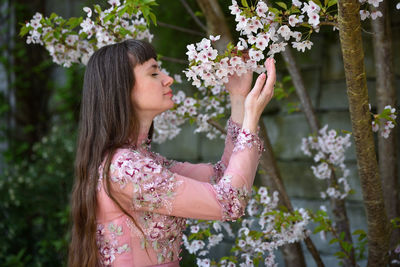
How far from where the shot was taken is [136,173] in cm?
126

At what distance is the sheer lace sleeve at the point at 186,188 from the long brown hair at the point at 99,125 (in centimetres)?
9

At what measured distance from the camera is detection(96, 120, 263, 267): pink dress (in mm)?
1250

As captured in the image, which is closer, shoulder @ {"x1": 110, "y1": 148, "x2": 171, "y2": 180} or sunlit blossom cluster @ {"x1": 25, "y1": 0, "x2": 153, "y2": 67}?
shoulder @ {"x1": 110, "y1": 148, "x2": 171, "y2": 180}

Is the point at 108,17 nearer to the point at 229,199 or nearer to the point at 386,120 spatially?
the point at 229,199

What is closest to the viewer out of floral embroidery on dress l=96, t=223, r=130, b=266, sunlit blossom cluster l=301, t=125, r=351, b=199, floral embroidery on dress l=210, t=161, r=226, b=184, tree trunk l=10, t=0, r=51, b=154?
floral embroidery on dress l=96, t=223, r=130, b=266

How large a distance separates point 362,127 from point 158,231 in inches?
25.6

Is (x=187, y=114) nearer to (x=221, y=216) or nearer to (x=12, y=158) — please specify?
(x=221, y=216)

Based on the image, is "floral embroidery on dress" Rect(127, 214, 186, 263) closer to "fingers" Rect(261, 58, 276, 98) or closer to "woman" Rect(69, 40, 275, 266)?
"woman" Rect(69, 40, 275, 266)

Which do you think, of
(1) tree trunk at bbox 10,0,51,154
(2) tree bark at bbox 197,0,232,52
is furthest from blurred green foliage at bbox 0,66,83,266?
(2) tree bark at bbox 197,0,232,52

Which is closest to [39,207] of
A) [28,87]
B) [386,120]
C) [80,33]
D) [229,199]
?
[28,87]

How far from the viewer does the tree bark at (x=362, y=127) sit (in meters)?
1.24

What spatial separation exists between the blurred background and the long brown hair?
510mm

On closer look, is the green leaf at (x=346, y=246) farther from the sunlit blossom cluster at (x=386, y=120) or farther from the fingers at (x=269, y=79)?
the fingers at (x=269, y=79)

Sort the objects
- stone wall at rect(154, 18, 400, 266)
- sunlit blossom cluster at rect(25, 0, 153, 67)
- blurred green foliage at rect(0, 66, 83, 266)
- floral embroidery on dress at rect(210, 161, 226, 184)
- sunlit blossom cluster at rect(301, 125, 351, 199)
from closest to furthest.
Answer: floral embroidery on dress at rect(210, 161, 226, 184) < sunlit blossom cluster at rect(25, 0, 153, 67) < sunlit blossom cluster at rect(301, 125, 351, 199) < stone wall at rect(154, 18, 400, 266) < blurred green foliage at rect(0, 66, 83, 266)
